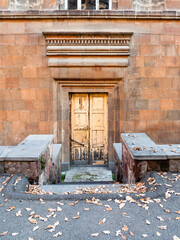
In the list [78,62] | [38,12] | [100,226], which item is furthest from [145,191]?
[38,12]

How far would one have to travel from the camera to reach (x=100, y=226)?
2.55 m

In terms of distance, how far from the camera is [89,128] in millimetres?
7812

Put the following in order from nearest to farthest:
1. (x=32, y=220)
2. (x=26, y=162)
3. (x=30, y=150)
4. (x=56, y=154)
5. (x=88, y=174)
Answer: (x=32, y=220) → (x=26, y=162) → (x=30, y=150) → (x=56, y=154) → (x=88, y=174)

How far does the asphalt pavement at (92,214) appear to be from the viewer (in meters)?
2.42

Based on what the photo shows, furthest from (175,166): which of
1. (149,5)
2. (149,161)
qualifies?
(149,5)

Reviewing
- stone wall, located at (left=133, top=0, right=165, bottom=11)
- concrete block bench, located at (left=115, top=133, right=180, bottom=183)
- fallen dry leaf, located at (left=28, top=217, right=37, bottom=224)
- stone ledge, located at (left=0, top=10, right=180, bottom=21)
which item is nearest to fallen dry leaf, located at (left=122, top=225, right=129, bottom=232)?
fallen dry leaf, located at (left=28, top=217, right=37, bottom=224)

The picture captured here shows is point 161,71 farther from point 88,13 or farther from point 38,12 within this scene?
point 38,12

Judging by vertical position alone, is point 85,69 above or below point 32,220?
above

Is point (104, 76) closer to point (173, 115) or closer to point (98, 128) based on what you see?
point (98, 128)

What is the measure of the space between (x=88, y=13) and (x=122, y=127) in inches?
169

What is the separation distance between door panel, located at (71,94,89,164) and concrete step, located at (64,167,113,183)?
48cm

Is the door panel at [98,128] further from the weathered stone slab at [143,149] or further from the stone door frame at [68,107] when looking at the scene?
the weathered stone slab at [143,149]

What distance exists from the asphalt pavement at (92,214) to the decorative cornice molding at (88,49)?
15.7 ft

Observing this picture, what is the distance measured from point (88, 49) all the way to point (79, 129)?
3057 millimetres
